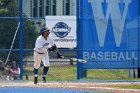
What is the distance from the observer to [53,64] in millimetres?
20969

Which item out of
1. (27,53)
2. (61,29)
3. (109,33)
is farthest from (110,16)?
(27,53)

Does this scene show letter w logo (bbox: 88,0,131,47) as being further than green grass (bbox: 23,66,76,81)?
No

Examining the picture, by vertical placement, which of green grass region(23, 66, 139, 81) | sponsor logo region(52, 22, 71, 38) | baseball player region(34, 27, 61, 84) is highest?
sponsor logo region(52, 22, 71, 38)

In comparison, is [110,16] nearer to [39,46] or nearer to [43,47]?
[43,47]

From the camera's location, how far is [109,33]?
19438mm

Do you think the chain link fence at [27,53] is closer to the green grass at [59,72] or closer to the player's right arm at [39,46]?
the green grass at [59,72]

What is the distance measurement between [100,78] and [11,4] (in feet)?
17.3

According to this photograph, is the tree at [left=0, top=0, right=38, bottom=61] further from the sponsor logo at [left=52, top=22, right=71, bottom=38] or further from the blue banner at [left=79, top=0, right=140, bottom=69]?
the blue banner at [left=79, top=0, right=140, bottom=69]

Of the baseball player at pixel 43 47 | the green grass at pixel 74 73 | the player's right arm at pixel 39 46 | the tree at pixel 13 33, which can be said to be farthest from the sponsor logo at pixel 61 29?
the player's right arm at pixel 39 46

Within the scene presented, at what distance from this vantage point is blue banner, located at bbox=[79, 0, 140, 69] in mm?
19312

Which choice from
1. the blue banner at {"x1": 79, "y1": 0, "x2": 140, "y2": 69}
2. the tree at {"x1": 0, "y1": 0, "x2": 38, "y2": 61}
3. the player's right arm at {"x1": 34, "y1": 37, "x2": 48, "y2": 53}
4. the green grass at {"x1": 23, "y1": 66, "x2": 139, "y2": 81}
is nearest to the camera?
the player's right arm at {"x1": 34, "y1": 37, "x2": 48, "y2": 53}

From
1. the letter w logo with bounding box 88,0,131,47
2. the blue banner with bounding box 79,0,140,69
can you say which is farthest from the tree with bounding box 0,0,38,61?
the letter w logo with bounding box 88,0,131,47

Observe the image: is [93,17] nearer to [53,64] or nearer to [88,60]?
[88,60]

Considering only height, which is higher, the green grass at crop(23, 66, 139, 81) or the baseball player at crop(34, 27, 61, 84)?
the baseball player at crop(34, 27, 61, 84)
